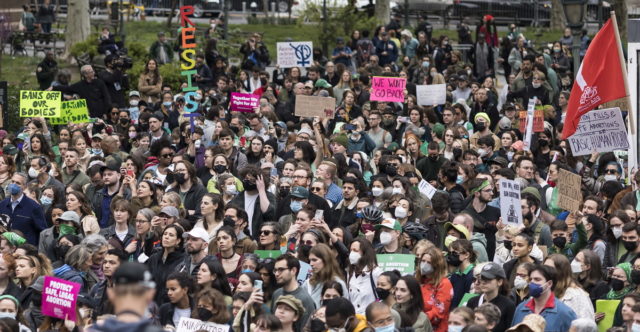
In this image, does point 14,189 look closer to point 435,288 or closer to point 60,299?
point 60,299

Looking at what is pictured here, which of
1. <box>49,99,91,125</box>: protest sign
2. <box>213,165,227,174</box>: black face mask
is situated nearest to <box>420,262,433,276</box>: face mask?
<box>213,165,227,174</box>: black face mask

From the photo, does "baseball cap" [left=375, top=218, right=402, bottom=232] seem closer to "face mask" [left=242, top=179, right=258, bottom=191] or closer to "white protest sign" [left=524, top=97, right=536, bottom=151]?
"face mask" [left=242, top=179, right=258, bottom=191]

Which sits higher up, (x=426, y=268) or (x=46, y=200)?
(x=426, y=268)

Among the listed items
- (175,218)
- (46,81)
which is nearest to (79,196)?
(175,218)

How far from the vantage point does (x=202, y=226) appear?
12.6m

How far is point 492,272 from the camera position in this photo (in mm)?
10039

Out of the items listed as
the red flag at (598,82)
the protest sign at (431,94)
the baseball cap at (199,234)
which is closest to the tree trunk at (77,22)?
the protest sign at (431,94)

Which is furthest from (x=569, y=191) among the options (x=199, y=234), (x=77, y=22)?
(x=77, y=22)

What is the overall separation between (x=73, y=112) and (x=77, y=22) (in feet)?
45.9

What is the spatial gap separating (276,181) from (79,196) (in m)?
2.17

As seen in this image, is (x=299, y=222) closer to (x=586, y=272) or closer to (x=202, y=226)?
(x=202, y=226)

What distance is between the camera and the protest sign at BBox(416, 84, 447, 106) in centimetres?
2077

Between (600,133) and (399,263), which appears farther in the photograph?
(600,133)

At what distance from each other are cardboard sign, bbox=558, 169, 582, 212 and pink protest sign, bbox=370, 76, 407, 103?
7177 millimetres
